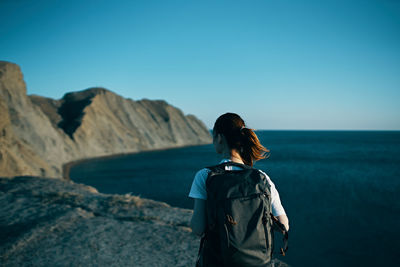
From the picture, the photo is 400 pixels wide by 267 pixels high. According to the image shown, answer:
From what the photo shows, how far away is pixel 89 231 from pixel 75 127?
44661mm

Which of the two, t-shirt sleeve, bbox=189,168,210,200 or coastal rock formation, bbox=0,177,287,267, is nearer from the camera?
t-shirt sleeve, bbox=189,168,210,200

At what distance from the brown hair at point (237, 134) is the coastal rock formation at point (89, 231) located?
135 inches

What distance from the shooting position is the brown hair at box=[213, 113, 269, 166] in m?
1.76

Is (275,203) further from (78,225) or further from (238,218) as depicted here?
(78,225)

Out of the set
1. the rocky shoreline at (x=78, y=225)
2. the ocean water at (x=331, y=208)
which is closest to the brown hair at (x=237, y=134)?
the rocky shoreline at (x=78, y=225)

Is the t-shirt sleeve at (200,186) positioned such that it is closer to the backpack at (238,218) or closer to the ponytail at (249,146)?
the backpack at (238,218)

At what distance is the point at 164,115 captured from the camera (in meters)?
76.6

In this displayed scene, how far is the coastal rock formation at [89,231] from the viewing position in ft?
15.0

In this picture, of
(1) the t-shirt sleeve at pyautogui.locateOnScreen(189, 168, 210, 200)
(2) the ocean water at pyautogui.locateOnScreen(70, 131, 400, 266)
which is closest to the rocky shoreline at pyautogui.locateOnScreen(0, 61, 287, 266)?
(1) the t-shirt sleeve at pyautogui.locateOnScreen(189, 168, 210, 200)

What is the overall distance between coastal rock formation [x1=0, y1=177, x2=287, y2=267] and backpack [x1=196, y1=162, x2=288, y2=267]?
3239 millimetres

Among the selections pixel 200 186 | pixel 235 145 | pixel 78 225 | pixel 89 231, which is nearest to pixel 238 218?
pixel 200 186

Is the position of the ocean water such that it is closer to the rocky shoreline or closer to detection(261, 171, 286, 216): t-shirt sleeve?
the rocky shoreline

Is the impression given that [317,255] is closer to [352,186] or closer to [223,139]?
[223,139]

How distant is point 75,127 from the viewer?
150 feet
